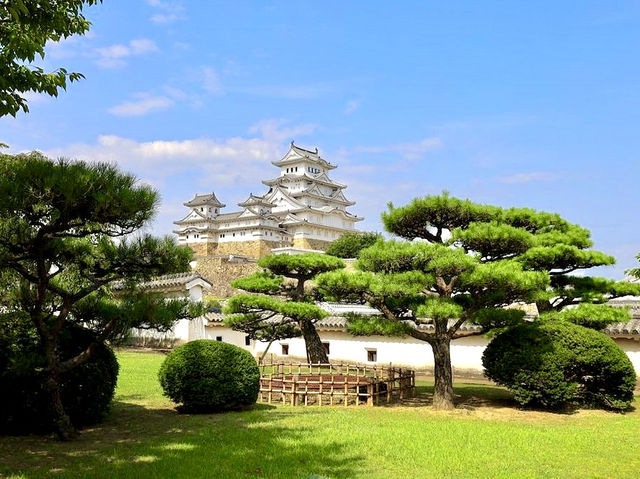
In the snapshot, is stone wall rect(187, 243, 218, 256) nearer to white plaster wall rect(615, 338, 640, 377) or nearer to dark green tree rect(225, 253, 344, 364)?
dark green tree rect(225, 253, 344, 364)

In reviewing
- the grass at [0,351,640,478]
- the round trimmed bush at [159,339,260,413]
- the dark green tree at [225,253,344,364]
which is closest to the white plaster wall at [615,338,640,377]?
the grass at [0,351,640,478]

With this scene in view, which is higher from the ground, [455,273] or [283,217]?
[283,217]

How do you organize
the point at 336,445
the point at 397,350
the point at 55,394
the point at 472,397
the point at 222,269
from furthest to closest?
the point at 222,269 < the point at 397,350 < the point at 472,397 < the point at 55,394 < the point at 336,445

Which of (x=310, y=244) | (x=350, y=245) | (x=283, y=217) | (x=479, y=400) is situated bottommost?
(x=479, y=400)

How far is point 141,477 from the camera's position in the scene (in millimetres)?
6324

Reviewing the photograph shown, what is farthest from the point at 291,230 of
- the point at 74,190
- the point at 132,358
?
the point at 74,190

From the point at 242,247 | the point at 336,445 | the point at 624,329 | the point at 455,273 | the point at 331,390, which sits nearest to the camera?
the point at 336,445

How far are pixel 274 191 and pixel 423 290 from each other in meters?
51.5

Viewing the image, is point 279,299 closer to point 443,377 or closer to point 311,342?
point 311,342

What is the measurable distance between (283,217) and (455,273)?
4960 cm

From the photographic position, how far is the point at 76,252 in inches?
346

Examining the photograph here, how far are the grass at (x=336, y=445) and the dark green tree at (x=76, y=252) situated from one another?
136cm

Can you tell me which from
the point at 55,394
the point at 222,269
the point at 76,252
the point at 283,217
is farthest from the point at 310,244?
the point at 55,394

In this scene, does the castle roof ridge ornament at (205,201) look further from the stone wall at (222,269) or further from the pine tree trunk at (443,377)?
the pine tree trunk at (443,377)
